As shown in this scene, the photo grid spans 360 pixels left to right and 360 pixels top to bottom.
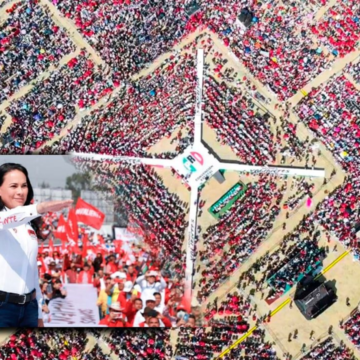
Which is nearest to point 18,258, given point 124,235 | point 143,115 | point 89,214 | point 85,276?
point 85,276

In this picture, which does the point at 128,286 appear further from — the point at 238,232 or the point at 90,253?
the point at 238,232

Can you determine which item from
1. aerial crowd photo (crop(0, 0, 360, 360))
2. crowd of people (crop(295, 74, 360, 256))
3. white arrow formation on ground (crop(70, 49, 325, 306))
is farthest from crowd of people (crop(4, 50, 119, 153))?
crowd of people (crop(295, 74, 360, 256))

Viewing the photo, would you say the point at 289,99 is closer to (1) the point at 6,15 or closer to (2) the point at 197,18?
(2) the point at 197,18

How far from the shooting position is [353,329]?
78.2 feet

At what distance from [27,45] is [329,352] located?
65.3ft

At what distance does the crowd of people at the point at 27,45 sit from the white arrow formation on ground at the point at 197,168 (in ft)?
19.5

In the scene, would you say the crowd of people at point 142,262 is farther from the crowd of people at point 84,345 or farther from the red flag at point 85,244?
the crowd of people at point 84,345

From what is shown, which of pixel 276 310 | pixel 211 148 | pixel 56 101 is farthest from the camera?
pixel 211 148

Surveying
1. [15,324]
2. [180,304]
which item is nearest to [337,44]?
[180,304]

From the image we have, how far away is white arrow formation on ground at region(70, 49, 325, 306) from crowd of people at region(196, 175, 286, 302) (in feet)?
1.53

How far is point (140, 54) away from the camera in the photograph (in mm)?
24219

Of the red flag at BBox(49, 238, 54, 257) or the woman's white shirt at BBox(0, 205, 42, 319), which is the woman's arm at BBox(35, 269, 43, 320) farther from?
the red flag at BBox(49, 238, 54, 257)

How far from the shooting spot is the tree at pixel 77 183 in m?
21.3

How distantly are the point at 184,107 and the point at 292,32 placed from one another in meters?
6.50
